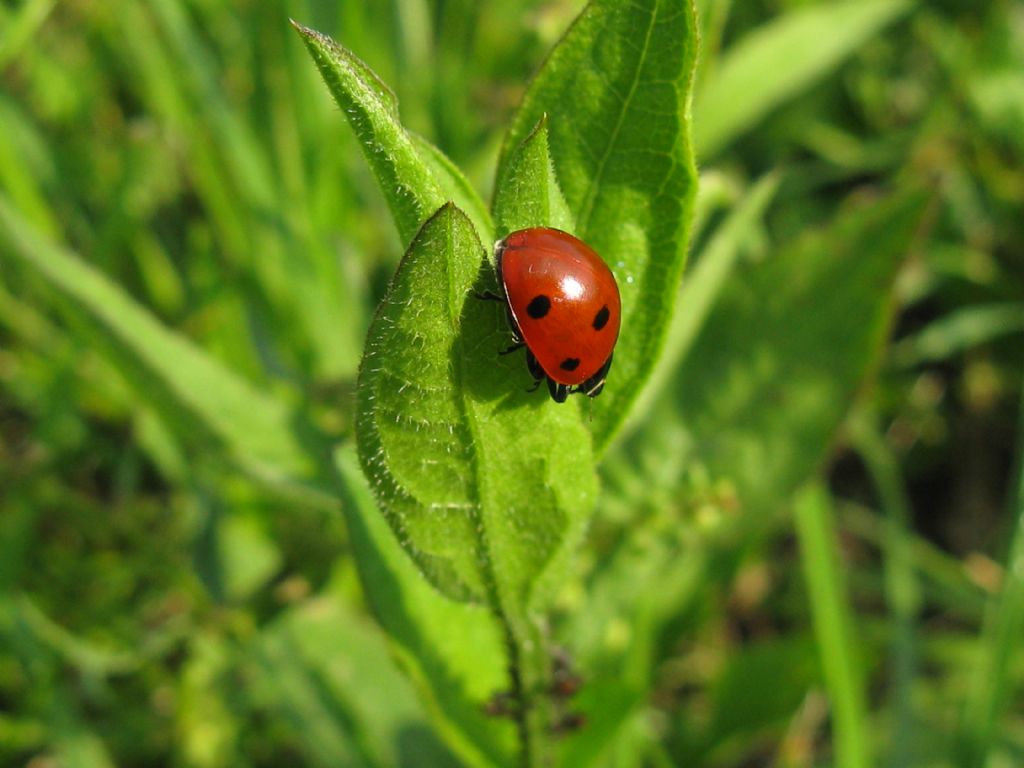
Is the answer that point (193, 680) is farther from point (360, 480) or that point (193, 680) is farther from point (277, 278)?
point (360, 480)

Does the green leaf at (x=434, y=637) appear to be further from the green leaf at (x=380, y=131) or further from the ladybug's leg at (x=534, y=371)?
the green leaf at (x=380, y=131)

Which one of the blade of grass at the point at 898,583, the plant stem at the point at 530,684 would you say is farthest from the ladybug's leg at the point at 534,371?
the blade of grass at the point at 898,583

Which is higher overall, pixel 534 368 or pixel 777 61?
pixel 777 61

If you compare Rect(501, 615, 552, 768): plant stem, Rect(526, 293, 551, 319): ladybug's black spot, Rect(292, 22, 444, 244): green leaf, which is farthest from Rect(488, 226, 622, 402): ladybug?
Rect(501, 615, 552, 768): plant stem

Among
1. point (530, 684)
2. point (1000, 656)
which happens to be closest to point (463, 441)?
point (530, 684)

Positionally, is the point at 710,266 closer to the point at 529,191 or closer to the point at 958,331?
the point at 529,191

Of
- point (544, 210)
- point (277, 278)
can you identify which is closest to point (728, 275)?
point (277, 278)

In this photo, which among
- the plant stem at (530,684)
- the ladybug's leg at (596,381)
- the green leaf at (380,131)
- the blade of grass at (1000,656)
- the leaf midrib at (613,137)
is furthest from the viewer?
the blade of grass at (1000,656)

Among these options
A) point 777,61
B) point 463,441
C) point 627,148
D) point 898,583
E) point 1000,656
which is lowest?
point 1000,656
